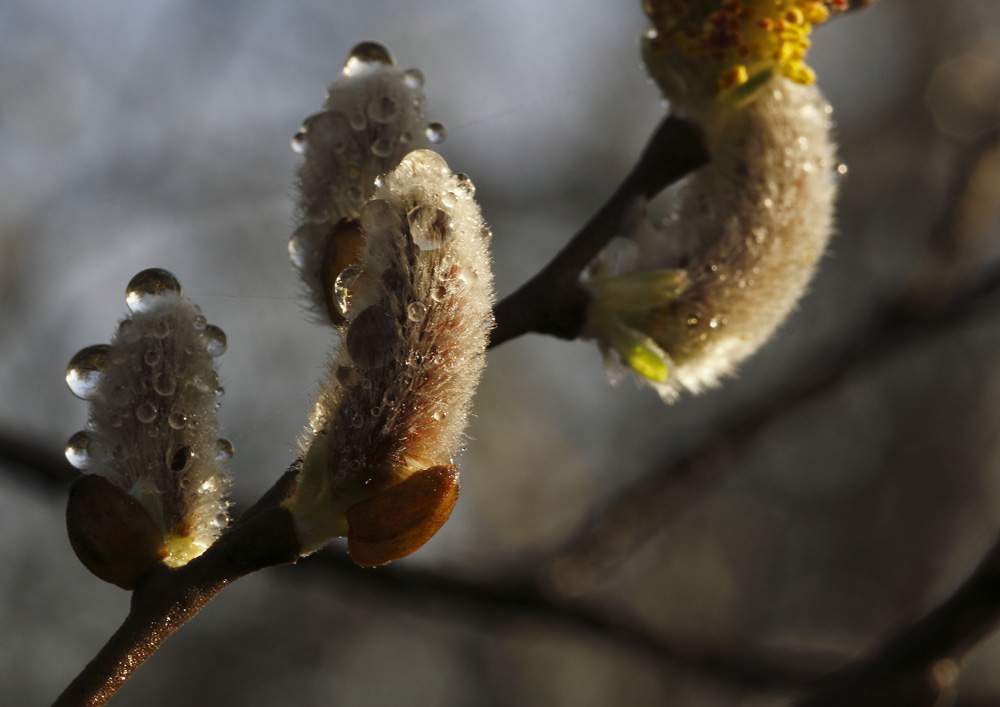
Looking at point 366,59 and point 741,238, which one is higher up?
point 366,59

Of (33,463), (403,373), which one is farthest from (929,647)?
(33,463)

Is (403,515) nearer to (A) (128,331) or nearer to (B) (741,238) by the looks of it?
(A) (128,331)

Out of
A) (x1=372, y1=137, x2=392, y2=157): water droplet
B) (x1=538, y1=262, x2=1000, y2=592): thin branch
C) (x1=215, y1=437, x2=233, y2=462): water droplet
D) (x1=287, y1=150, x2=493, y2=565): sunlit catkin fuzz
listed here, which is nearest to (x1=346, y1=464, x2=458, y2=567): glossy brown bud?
(x1=287, y1=150, x2=493, y2=565): sunlit catkin fuzz

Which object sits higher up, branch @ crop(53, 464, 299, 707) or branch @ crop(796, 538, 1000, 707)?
branch @ crop(53, 464, 299, 707)

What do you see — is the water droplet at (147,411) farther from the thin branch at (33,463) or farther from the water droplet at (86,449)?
the thin branch at (33,463)

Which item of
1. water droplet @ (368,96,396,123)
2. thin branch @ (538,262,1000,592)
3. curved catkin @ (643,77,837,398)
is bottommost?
thin branch @ (538,262,1000,592)

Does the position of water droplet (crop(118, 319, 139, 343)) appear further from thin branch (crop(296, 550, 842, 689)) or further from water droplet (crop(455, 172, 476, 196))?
thin branch (crop(296, 550, 842, 689))

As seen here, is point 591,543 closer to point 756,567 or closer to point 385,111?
point 385,111

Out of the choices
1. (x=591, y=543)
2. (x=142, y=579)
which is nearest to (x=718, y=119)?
(x=142, y=579)
